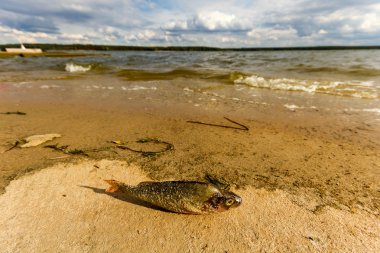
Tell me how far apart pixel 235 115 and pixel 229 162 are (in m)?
2.58

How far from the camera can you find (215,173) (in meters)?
3.09

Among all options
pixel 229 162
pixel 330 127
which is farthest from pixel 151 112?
pixel 330 127

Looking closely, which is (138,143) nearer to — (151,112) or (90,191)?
(90,191)

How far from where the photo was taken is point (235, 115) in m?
5.78

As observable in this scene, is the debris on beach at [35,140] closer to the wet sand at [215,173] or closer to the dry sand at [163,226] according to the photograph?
the wet sand at [215,173]

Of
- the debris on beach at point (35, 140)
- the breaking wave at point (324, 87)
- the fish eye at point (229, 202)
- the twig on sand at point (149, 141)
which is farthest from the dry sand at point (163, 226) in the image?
the breaking wave at point (324, 87)

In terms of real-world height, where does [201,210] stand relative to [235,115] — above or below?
above

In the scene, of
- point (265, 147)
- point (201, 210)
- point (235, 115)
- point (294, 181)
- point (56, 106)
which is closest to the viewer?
point (201, 210)

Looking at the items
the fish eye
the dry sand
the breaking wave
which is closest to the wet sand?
the dry sand

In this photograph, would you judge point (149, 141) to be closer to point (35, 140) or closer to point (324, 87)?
point (35, 140)

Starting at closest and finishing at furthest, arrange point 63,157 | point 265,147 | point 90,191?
point 90,191
point 63,157
point 265,147

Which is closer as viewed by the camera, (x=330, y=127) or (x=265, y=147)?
(x=265, y=147)

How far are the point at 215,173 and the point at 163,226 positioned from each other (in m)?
1.08

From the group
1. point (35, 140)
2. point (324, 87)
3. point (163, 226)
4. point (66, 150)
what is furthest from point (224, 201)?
point (324, 87)
